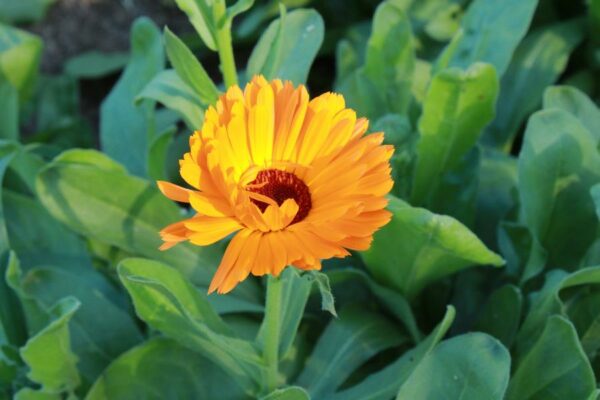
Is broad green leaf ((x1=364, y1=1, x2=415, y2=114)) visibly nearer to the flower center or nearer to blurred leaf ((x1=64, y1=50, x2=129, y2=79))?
the flower center

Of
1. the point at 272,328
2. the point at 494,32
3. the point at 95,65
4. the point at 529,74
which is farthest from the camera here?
the point at 95,65

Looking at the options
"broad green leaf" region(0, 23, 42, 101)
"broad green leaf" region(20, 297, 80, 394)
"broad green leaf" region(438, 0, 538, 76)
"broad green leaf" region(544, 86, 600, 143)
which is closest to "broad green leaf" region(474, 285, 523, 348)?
"broad green leaf" region(544, 86, 600, 143)

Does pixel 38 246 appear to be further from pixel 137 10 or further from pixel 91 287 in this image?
pixel 137 10

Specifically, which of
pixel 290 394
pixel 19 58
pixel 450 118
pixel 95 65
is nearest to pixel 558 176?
pixel 450 118

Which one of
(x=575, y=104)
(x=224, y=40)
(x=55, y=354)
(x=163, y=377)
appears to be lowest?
(x=163, y=377)

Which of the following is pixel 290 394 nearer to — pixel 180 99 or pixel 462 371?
pixel 462 371

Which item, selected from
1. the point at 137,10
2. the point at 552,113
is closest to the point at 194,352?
the point at 552,113
